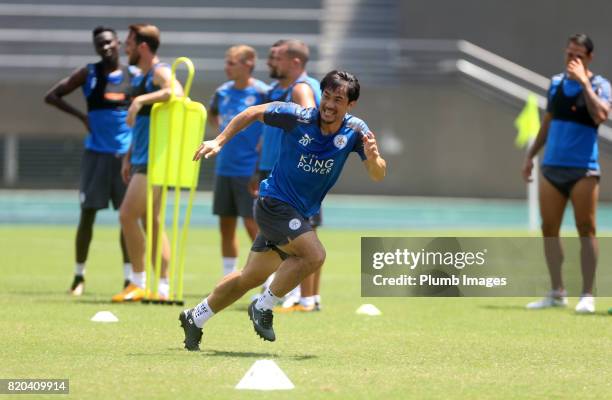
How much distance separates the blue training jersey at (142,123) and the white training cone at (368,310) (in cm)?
222

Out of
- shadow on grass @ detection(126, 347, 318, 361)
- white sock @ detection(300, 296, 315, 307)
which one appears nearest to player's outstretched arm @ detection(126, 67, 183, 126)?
white sock @ detection(300, 296, 315, 307)

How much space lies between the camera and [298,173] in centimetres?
822

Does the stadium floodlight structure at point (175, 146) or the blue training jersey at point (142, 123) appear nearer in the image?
the stadium floodlight structure at point (175, 146)

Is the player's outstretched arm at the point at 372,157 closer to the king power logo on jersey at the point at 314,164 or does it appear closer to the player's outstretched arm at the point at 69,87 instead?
the king power logo on jersey at the point at 314,164

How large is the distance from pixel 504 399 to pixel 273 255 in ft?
7.17

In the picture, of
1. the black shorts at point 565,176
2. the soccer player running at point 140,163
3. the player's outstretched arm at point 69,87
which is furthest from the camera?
the player's outstretched arm at point 69,87

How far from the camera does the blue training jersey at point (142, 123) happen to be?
11719mm

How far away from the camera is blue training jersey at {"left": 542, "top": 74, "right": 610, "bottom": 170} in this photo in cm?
1205

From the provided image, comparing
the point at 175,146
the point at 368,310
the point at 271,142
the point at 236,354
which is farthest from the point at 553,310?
the point at 236,354

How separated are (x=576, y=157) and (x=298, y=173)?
454cm

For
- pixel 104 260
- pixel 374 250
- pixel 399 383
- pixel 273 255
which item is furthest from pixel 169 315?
pixel 104 260

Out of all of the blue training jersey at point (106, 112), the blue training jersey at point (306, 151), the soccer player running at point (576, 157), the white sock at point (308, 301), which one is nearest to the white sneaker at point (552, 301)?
the soccer player running at point (576, 157)

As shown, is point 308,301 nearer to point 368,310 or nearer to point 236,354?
point 368,310

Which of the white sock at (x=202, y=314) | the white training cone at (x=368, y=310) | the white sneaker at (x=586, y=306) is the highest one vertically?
the white sock at (x=202, y=314)
